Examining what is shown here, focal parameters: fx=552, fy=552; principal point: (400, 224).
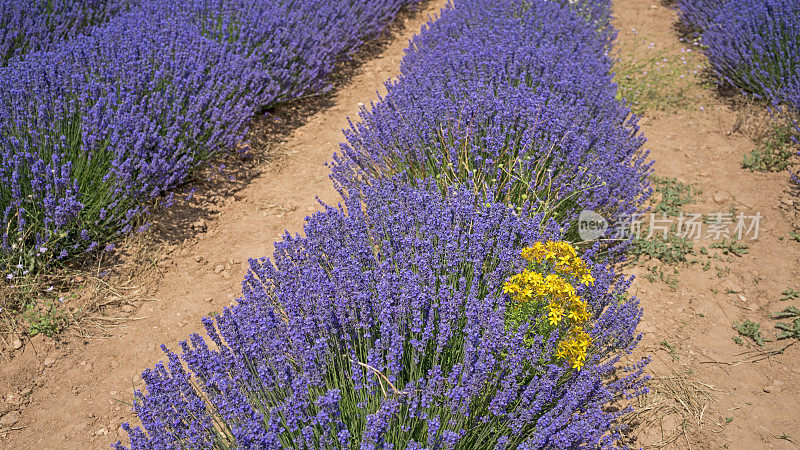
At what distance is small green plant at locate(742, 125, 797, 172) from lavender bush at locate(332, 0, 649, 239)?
1.23 meters

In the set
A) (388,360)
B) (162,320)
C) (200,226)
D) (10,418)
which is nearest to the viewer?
(388,360)

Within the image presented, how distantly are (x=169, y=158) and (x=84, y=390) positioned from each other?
1635 mm

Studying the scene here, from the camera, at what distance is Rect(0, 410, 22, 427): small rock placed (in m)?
2.54

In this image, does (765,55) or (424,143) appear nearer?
(424,143)

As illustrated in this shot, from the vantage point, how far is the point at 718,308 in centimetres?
321

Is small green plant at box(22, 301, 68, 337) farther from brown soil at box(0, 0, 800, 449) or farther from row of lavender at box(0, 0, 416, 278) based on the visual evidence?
row of lavender at box(0, 0, 416, 278)

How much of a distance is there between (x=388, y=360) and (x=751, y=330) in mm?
2290

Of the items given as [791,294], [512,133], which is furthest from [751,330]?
[512,133]

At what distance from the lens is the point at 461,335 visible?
2207 millimetres

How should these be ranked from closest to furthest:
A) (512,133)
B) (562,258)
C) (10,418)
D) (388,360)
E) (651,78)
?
(388,360), (562,258), (10,418), (512,133), (651,78)

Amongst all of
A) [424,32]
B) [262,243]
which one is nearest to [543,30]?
[424,32]

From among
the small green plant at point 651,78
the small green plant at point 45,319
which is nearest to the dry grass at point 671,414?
the small green plant at point 45,319

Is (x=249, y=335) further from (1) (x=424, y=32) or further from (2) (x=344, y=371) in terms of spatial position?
(1) (x=424, y=32)

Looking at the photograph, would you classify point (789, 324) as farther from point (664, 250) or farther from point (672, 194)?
point (672, 194)
